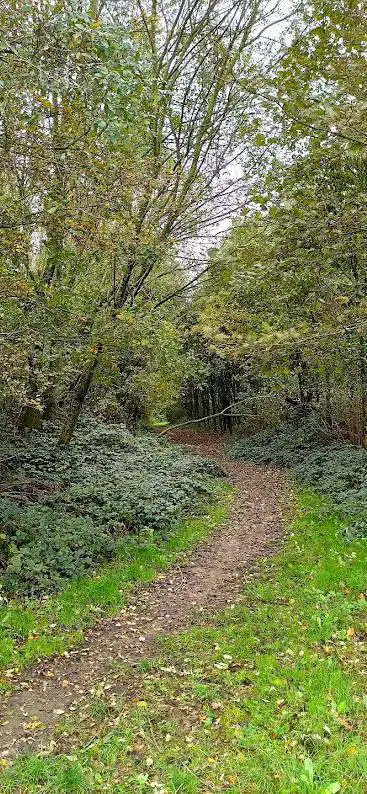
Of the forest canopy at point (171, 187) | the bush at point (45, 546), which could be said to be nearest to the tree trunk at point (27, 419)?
the forest canopy at point (171, 187)

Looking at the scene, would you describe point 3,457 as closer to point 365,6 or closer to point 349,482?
point 349,482

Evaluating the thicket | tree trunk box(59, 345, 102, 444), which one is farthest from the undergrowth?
tree trunk box(59, 345, 102, 444)

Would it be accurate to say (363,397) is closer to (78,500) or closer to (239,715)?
(78,500)

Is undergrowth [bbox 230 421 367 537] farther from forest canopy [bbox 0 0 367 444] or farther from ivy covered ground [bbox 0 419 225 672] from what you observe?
ivy covered ground [bbox 0 419 225 672]

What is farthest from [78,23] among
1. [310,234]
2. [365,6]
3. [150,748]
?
[150,748]

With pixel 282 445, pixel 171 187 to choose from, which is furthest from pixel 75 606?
pixel 282 445

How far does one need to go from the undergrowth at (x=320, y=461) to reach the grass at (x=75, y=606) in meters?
3.28

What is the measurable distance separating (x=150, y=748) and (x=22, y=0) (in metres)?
6.99

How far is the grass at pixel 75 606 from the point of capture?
19.1ft

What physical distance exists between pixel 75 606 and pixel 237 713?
304 cm

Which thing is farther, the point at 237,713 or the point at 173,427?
the point at 173,427

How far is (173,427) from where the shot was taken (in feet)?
29.1

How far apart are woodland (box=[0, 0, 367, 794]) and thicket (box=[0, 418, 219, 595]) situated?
0.06 m

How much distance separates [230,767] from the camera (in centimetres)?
380
